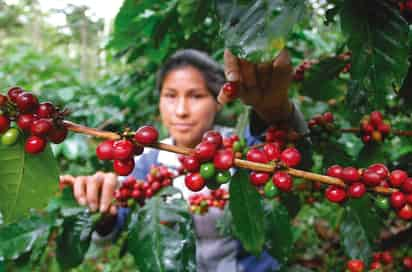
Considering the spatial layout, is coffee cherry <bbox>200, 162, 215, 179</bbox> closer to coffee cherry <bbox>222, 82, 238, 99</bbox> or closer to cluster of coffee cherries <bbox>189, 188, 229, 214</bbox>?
coffee cherry <bbox>222, 82, 238, 99</bbox>

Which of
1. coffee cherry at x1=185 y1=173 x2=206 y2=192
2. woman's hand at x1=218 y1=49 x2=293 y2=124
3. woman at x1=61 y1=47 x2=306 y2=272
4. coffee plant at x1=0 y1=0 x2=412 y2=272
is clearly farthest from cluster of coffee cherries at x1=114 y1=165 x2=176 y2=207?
coffee cherry at x1=185 y1=173 x2=206 y2=192

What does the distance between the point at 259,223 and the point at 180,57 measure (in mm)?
1243

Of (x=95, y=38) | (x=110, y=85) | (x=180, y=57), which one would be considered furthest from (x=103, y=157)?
(x=95, y=38)

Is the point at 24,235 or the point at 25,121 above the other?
the point at 25,121

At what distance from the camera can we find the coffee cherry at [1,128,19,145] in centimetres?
51

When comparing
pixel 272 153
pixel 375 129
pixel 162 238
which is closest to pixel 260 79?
pixel 272 153

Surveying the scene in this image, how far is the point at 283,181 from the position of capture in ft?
1.85

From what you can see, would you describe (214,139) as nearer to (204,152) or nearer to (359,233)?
(204,152)

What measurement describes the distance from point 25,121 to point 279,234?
751 mm

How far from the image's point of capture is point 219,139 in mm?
614

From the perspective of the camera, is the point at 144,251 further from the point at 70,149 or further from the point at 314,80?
the point at 70,149

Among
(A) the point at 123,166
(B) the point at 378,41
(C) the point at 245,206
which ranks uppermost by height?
(B) the point at 378,41

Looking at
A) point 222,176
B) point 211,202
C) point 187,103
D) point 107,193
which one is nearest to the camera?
point 222,176

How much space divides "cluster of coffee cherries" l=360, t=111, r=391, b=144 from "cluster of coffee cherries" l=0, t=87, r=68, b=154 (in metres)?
0.75
